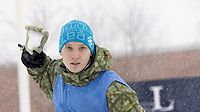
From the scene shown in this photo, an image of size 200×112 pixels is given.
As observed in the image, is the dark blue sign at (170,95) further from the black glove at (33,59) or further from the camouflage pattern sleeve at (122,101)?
the camouflage pattern sleeve at (122,101)

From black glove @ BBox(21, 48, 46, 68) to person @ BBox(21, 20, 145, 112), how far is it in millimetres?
152

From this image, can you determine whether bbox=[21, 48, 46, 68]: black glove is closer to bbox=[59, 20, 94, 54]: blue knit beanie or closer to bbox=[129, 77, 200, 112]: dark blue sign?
bbox=[59, 20, 94, 54]: blue knit beanie

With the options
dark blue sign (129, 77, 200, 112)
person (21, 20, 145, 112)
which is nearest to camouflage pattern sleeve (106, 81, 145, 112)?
person (21, 20, 145, 112)

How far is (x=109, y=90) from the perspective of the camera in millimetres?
2020

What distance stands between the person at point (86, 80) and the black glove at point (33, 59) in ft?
0.50

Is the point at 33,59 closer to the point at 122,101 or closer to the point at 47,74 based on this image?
the point at 47,74

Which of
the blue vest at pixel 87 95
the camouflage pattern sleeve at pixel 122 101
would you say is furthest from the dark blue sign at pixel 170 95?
the camouflage pattern sleeve at pixel 122 101

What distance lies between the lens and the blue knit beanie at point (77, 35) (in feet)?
6.72

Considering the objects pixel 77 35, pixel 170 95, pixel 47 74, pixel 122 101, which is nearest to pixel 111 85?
pixel 122 101

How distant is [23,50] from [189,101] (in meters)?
5.44

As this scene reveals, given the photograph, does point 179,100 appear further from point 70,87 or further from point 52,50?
point 70,87

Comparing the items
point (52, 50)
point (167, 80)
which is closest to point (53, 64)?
point (52, 50)

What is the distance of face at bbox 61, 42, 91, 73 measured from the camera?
201 cm

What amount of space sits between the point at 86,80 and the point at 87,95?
5 centimetres
